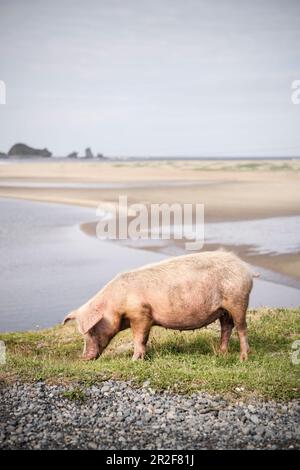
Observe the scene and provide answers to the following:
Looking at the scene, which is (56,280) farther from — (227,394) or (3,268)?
(227,394)

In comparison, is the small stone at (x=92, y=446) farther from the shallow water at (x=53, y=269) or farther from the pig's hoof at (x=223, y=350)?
the shallow water at (x=53, y=269)

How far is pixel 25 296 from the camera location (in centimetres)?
2033

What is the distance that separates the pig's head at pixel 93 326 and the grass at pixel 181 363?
0.29m

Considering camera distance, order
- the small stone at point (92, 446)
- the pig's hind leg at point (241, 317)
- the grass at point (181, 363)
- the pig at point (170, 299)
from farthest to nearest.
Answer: the pig's hind leg at point (241, 317) < the pig at point (170, 299) < the grass at point (181, 363) < the small stone at point (92, 446)

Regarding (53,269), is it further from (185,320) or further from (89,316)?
(185,320)

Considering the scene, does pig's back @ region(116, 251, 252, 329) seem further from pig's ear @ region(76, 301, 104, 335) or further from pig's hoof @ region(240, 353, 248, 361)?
pig's hoof @ region(240, 353, 248, 361)

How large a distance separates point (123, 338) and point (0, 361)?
376 centimetres

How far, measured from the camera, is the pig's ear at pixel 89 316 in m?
11.9

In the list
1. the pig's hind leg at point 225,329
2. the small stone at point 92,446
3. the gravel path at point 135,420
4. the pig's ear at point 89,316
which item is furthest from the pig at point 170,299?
the small stone at point 92,446

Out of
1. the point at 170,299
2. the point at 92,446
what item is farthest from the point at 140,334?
the point at 92,446

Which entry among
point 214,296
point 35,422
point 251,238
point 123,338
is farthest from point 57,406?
point 251,238

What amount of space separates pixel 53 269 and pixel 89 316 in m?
12.7

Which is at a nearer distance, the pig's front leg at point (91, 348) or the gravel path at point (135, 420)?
the gravel path at point (135, 420)

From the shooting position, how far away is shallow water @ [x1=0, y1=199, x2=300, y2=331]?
62.3 feet
